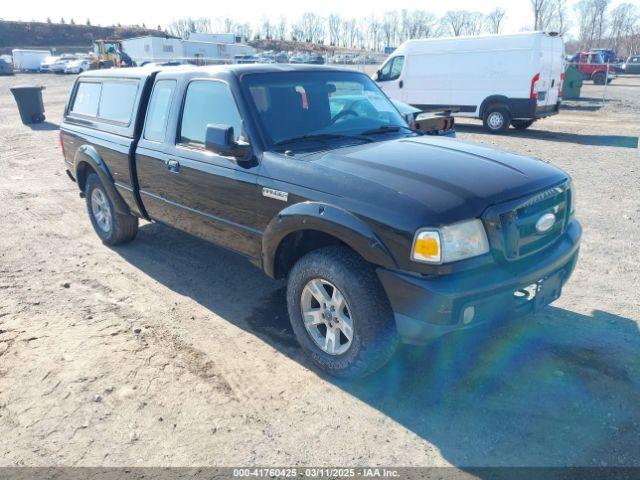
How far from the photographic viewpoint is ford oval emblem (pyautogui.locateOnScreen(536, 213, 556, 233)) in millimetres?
3088

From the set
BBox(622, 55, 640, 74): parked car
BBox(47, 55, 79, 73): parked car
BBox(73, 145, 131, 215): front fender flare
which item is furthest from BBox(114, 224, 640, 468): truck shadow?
BBox(47, 55, 79, 73): parked car

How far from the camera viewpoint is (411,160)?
11.0 feet

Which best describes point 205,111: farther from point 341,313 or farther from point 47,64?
point 47,64

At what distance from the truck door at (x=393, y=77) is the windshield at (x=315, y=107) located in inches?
452

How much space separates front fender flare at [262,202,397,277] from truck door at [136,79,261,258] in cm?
29

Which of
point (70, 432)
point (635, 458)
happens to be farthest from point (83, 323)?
point (635, 458)

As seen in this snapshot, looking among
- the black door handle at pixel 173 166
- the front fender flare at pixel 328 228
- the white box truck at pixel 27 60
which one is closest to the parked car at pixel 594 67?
the black door handle at pixel 173 166

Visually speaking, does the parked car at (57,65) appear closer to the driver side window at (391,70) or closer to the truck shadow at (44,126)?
the truck shadow at (44,126)

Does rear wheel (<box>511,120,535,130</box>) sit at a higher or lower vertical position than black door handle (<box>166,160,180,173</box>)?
lower

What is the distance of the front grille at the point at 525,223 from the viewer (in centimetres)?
285

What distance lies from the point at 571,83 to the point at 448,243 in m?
22.5

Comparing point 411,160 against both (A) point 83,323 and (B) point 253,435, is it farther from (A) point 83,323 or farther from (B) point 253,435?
(A) point 83,323

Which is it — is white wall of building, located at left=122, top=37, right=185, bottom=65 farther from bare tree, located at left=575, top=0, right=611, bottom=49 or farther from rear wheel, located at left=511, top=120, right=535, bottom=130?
bare tree, located at left=575, top=0, right=611, bottom=49

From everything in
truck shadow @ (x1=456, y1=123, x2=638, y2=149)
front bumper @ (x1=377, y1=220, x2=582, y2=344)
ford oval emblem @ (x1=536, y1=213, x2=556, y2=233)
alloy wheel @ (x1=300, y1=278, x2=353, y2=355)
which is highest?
ford oval emblem @ (x1=536, y1=213, x2=556, y2=233)
